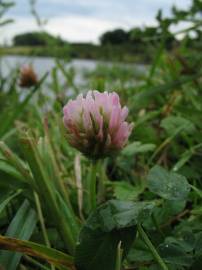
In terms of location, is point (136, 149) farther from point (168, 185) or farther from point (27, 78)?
point (27, 78)

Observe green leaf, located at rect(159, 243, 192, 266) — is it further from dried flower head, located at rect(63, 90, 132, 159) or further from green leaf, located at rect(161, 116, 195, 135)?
green leaf, located at rect(161, 116, 195, 135)

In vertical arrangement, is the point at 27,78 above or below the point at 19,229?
above

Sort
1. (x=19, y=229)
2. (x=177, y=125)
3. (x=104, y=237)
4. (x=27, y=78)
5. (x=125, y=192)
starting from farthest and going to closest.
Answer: (x=27, y=78)
(x=177, y=125)
(x=125, y=192)
(x=19, y=229)
(x=104, y=237)

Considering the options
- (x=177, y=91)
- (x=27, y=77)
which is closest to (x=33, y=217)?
(x=177, y=91)

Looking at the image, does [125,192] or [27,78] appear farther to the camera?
[27,78]

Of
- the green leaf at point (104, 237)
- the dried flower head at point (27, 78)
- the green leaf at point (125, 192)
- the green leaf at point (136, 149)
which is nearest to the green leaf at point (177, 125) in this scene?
the green leaf at point (136, 149)

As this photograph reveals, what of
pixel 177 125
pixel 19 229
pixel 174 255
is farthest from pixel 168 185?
pixel 177 125
